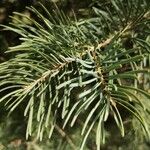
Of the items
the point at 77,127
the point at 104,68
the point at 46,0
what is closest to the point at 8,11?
the point at 46,0

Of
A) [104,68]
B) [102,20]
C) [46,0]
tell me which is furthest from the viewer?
[46,0]

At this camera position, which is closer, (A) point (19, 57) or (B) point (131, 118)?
(A) point (19, 57)

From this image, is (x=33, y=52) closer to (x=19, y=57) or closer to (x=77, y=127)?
(x=19, y=57)

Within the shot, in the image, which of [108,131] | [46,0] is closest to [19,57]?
[46,0]

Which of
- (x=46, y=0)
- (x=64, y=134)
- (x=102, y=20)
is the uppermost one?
(x=46, y=0)

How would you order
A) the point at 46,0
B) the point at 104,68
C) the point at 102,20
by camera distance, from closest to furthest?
the point at 104,68 → the point at 102,20 → the point at 46,0

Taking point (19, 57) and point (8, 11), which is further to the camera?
point (8, 11)

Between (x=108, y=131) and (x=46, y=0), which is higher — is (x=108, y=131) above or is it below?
below

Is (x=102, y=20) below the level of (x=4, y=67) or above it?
above

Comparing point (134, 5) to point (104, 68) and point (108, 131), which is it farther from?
point (108, 131)
